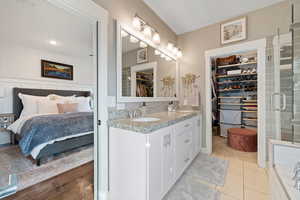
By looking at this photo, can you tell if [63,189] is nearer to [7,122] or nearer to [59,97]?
[7,122]

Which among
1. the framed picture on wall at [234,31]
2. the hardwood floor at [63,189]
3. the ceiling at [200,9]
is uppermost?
the ceiling at [200,9]

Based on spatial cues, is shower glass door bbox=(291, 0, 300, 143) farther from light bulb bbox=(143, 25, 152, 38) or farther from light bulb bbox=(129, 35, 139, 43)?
light bulb bbox=(129, 35, 139, 43)

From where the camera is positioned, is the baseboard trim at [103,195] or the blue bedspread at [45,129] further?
the blue bedspread at [45,129]

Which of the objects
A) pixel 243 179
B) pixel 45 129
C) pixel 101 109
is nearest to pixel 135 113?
pixel 101 109

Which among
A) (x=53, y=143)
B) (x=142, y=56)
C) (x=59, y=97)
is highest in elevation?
(x=142, y=56)

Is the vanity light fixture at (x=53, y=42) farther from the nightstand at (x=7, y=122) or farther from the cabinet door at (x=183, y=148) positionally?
the cabinet door at (x=183, y=148)

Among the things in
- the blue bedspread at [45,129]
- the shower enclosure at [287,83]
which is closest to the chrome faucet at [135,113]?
the blue bedspread at [45,129]

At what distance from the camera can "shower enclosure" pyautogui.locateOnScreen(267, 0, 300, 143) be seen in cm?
174

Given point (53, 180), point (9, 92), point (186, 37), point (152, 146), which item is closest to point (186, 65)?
point (186, 37)

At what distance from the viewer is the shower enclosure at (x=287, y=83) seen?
5.69 ft

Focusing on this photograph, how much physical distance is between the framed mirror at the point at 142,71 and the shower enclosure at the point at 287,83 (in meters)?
1.69

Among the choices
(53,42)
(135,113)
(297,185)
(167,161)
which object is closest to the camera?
(297,185)

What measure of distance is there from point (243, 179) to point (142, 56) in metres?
2.35

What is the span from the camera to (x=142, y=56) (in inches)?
77.1
